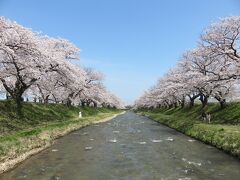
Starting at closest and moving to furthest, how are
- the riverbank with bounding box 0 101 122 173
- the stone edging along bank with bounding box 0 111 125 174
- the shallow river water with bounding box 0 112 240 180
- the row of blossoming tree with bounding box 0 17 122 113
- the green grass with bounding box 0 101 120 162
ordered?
the shallow river water with bounding box 0 112 240 180, the stone edging along bank with bounding box 0 111 125 174, the riverbank with bounding box 0 101 122 173, the green grass with bounding box 0 101 120 162, the row of blossoming tree with bounding box 0 17 122 113

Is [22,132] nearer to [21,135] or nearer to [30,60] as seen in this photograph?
[21,135]

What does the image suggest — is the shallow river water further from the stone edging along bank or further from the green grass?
the green grass

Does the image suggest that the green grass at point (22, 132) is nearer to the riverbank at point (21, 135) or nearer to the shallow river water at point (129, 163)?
the riverbank at point (21, 135)

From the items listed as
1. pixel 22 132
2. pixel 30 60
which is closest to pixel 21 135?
Result: pixel 22 132

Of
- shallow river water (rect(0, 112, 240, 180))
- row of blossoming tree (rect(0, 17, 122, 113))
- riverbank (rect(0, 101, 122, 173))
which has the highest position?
row of blossoming tree (rect(0, 17, 122, 113))

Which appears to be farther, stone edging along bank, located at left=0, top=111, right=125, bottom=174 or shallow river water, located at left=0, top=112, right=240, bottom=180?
stone edging along bank, located at left=0, top=111, right=125, bottom=174

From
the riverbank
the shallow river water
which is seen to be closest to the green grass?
the riverbank

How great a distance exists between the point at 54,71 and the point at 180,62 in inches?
1012

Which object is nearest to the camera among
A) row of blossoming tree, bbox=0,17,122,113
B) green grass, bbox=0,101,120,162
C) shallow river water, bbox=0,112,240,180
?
shallow river water, bbox=0,112,240,180

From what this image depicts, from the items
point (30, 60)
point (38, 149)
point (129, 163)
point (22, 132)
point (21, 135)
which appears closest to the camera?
point (129, 163)

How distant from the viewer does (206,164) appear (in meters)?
19.3

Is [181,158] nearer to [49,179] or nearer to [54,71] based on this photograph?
[49,179]

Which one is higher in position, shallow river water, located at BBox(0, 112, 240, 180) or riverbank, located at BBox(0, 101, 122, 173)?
riverbank, located at BBox(0, 101, 122, 173)

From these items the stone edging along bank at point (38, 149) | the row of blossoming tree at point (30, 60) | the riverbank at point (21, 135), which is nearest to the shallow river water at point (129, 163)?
the stone edging along bank at point (38, 149)
